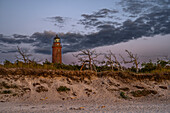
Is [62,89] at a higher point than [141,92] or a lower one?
higher

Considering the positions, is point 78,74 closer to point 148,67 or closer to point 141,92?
point 141,92

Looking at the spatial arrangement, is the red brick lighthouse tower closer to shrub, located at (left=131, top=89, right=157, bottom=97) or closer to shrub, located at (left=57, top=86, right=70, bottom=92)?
shrub, located at (left=57, top=86, right=70, bottom=92)

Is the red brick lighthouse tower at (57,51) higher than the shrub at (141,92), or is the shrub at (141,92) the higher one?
the red brick lighthouse tower at (57,51)

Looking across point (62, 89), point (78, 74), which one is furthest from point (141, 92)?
point (62, 89)

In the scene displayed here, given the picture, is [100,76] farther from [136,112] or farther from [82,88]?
[136,112]

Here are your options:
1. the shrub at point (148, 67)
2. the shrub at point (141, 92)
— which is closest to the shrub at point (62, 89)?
the shrub at point (141, 92)

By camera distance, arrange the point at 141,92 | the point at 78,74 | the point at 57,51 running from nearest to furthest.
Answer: the point at 141,92, the point at 78,74, the point at 57,51

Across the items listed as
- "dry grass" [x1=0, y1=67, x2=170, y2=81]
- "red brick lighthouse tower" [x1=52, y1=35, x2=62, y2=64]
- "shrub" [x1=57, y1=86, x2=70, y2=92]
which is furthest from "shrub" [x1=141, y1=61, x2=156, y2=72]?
"red brick lighthouse tower" [x1=52, y1=35, x2=62, y2=64]

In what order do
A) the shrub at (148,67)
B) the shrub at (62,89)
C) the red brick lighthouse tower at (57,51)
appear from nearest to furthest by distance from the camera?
the shrub at (62,89)
the shrub at (148,67)
the red brick lighthouse tower at (57,51)

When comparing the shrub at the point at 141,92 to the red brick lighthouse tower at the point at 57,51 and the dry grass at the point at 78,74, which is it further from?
the red brick lighthouse tower at the point at 57,51

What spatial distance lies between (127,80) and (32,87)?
348 inches

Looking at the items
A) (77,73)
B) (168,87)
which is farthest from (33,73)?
(168,87)

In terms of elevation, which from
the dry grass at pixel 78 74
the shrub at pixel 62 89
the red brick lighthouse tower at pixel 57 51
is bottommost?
the shrub at pixel 62 89

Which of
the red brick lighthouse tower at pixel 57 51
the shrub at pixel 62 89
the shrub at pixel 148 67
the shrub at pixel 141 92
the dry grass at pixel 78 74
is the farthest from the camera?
the red brick lighthouse tower at pixel 57 51
